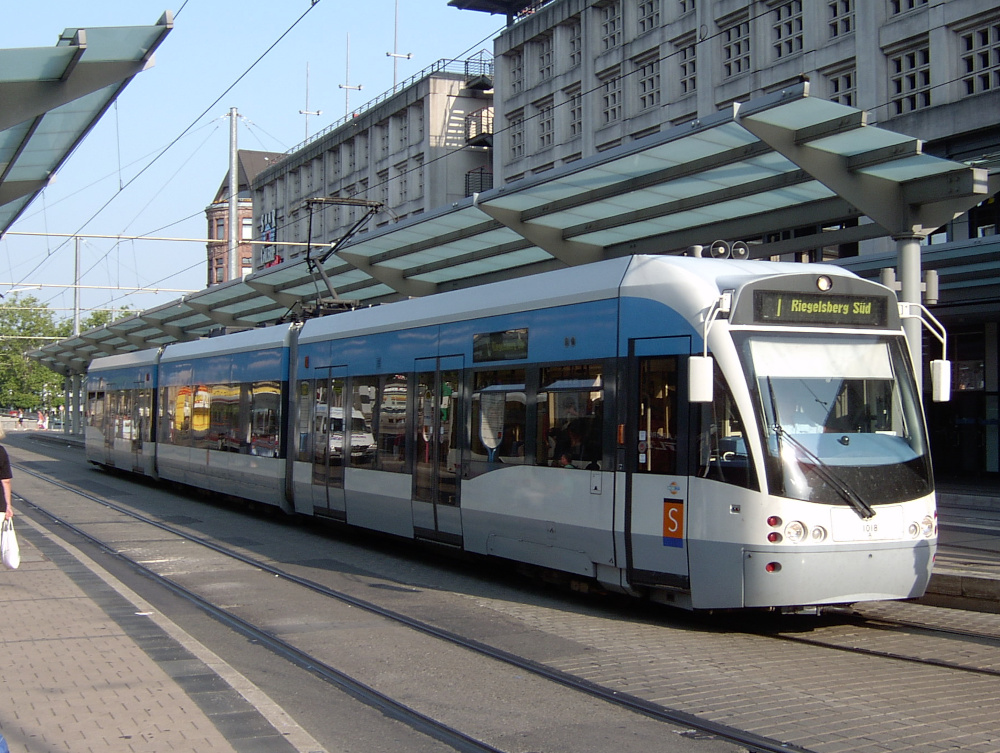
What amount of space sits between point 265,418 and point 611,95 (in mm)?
24360

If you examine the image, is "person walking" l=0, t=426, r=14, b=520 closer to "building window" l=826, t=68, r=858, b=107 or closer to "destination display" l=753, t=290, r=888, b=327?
"destination display" l=753, t=290, r=888, b=327

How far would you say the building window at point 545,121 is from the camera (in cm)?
4122

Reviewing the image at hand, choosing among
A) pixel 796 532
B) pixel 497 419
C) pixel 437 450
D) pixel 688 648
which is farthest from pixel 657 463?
pixel 437 450

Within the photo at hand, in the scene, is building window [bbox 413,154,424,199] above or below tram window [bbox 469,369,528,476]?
above

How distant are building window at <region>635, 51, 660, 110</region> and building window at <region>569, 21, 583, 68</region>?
12.1 feet

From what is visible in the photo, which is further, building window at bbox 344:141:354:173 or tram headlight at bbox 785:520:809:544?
building window at bbox 344:141:354:173

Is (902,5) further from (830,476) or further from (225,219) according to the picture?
(225,219)

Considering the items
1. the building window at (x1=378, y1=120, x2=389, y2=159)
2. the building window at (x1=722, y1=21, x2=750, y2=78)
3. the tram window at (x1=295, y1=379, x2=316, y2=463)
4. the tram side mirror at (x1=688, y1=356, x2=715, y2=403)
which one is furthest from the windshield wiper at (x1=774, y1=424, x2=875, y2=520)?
the building window at (x1=378, y1=120, x2=389, y2=159)

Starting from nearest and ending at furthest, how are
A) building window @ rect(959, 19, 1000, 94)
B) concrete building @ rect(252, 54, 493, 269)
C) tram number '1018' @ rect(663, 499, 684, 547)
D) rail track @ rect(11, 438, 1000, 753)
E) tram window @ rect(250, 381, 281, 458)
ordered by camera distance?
rail track @ rect(11, 438, 1000, 753) < tram number '1018' @ rect(663, 499, 684, 547) < tram window @ rect(250, 381, 281, 458) < building window @ rect(959, 19, 1000, 94) < concrete building @ rect(252, 54, 493, 269)

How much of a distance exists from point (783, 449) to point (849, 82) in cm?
2357

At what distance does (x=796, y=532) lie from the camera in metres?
7.94

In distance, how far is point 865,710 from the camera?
6.12 meters

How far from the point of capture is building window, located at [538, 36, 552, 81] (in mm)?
41281

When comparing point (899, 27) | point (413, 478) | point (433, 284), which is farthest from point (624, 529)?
point (899, 27)
